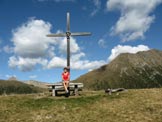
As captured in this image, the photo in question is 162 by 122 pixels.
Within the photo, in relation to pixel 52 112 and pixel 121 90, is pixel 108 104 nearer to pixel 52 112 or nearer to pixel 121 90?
pixel 52 112

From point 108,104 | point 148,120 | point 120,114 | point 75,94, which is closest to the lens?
point 148,120

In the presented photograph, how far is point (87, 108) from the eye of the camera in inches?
1097

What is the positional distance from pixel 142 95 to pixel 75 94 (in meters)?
7.14

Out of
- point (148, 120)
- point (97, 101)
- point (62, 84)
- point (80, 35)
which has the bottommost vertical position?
point (148, 120)

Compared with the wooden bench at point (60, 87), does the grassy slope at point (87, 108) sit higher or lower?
lower

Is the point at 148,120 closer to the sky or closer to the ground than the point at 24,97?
closer to the ground

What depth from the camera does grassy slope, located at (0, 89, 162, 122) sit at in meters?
25.1

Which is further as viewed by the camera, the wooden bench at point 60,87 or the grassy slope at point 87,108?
the wooden bench at point 60,87

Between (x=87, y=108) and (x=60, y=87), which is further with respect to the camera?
(x=60, y=87)

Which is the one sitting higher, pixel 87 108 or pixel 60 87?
pixel 60 87

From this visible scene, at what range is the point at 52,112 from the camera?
27.0 metres

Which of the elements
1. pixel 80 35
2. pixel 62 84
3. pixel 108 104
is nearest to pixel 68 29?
pixel 80 35

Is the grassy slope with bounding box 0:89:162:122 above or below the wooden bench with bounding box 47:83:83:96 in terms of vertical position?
below

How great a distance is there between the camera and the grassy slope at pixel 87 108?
25141 mm
